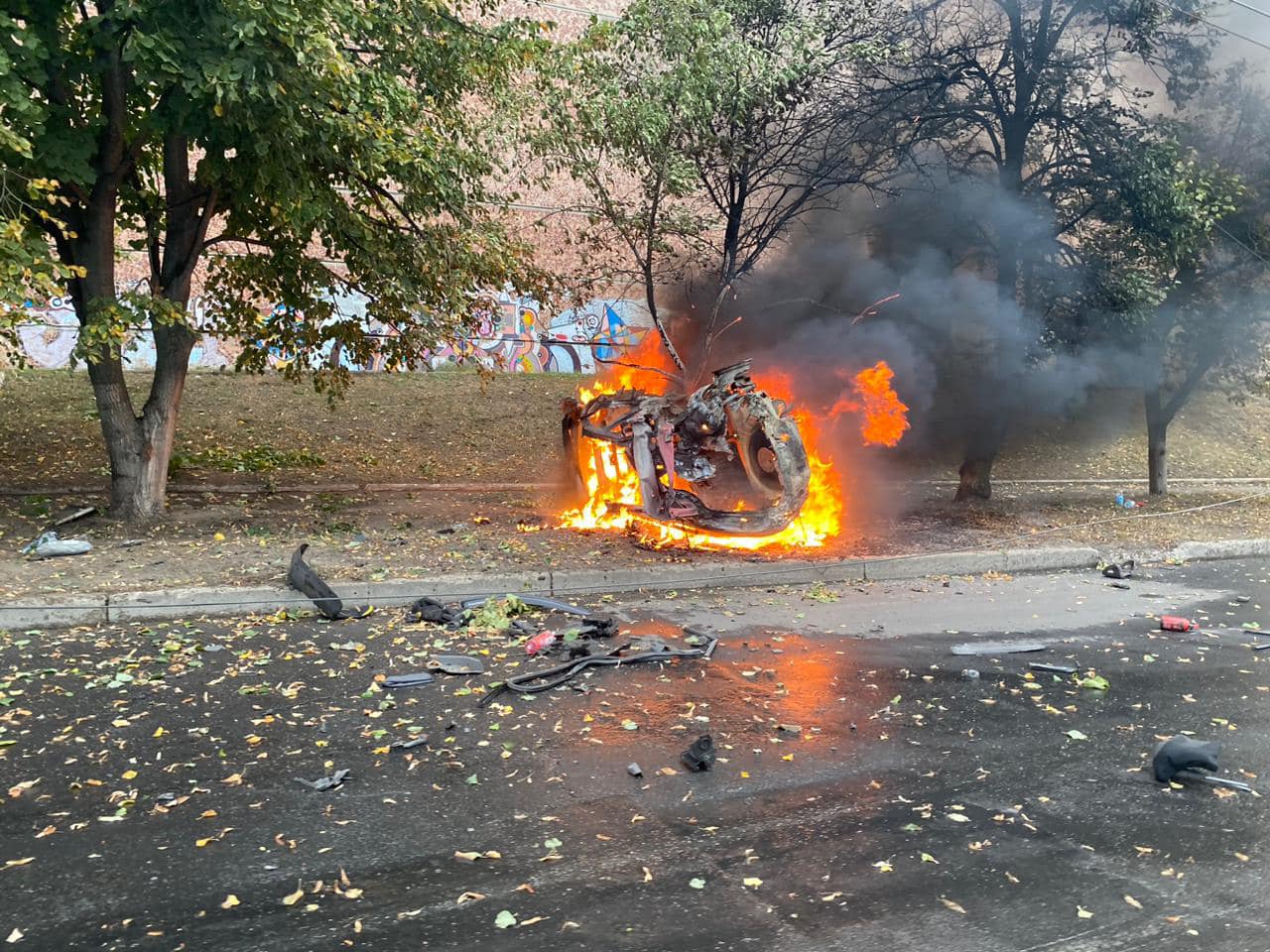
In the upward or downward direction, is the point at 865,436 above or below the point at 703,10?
below

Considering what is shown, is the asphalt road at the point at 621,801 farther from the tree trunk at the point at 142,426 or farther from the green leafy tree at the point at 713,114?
the green leafy tree at the point at 713,114

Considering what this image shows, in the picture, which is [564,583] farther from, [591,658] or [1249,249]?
[1249,249]

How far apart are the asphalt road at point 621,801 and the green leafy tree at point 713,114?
573cm

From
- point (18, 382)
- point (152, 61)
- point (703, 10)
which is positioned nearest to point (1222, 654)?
point (703, 10)

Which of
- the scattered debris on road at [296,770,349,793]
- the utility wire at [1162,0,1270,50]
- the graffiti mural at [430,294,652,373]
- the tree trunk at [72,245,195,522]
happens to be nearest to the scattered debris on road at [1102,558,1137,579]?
the utility wire at [1162,0,1270,50]

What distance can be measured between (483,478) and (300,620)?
22.1 ft

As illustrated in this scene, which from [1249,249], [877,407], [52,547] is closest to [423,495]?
[52,547]

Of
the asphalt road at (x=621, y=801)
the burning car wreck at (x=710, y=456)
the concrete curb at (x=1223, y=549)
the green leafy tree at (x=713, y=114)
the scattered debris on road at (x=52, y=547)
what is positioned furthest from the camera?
the concrete curb at (x=1223, y=549)

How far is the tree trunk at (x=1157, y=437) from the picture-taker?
48.7ft

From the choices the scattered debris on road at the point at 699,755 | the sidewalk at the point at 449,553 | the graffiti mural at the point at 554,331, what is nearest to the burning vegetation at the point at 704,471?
the sidewalk at the point at 449,553

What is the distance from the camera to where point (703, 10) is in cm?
1052

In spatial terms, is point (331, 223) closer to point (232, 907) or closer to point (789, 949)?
point (232, 907)

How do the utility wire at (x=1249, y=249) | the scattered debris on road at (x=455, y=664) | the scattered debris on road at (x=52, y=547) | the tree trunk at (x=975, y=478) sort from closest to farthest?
the scattered debris on road at (x=455, y=664) < the scattered debris on road at (x=52, y=547) < the utility wire at (x=1249, y=249) < the tree trunk at (x=975, y=478)

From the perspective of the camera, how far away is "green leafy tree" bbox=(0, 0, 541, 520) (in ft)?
24.6
